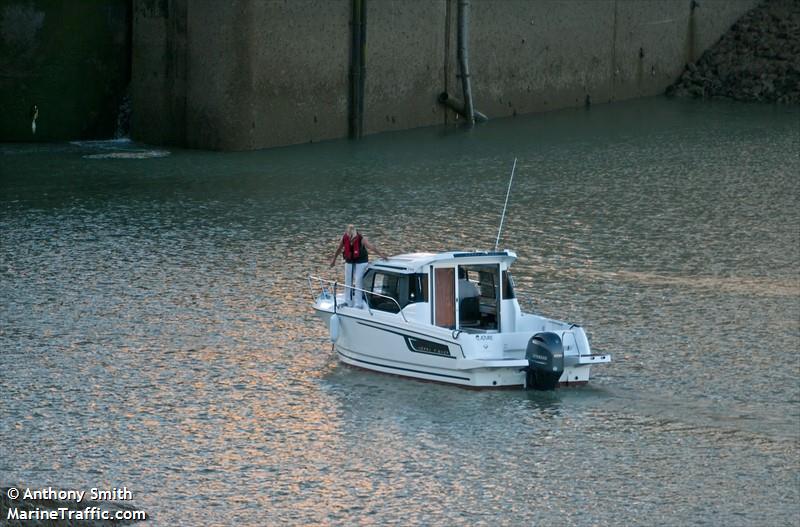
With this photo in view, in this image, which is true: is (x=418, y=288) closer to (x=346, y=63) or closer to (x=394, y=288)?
(x=394, y=288)

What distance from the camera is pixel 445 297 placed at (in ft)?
65.0

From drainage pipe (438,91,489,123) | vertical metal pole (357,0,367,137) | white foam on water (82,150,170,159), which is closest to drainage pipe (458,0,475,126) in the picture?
drainage pipe (438,91,489,123)

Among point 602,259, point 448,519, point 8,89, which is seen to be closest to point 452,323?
point 448,519

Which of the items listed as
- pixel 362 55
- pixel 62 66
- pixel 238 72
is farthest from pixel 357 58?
pixel 62 66

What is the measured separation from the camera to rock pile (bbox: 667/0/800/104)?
4616 centimetres

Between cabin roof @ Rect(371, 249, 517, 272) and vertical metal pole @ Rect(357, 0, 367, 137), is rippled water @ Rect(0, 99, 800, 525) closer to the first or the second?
cabin roof @ Rect(371, 249, 517, 272)

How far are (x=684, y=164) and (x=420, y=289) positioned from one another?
680 inches

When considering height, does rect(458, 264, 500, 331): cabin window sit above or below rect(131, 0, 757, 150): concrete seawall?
below

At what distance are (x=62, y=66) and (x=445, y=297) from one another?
1932cm

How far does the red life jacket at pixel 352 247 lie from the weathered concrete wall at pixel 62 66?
57.8ft

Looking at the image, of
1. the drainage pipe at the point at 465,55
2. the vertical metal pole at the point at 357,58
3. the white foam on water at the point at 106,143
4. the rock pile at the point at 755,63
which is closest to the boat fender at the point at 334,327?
the white foam on water at the point at 106,143

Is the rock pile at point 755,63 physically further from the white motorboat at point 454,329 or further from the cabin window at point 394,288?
the cabin window at point 394,288

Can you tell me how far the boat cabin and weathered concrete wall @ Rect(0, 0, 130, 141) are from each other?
18446mm

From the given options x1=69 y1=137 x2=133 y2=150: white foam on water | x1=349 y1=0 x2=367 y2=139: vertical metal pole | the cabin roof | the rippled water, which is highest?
x1=349 y1=0 x2=367 y2=139: vertical metal pole
